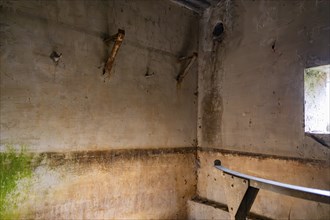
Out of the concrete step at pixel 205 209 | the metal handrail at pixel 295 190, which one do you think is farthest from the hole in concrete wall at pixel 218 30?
the metal handrail at pixel 295 190

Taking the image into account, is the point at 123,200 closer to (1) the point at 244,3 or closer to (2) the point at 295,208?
(2) the point at 295,208

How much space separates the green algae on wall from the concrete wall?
100mm

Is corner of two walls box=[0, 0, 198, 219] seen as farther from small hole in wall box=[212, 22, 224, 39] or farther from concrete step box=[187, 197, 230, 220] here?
small hole in wall box=[212, 22, 224, 39]

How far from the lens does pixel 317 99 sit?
86.1 inches

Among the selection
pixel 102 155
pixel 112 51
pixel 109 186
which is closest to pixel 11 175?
pixel 102 155

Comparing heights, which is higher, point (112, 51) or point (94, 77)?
point (112, 51)

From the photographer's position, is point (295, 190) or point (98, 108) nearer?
point (295, 190)

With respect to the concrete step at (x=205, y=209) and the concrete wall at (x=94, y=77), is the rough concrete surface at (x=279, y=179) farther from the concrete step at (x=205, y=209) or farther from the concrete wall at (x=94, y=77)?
the concrete wall at (x=94, y=77)

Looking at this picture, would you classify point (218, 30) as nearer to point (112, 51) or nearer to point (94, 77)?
point (112, 51)

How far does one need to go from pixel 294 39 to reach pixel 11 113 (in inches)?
98.7

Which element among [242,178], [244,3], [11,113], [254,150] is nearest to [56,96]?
[11,113]

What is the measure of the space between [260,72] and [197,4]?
125cm

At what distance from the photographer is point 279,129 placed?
232cm

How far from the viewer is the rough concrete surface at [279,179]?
2.04 meters
